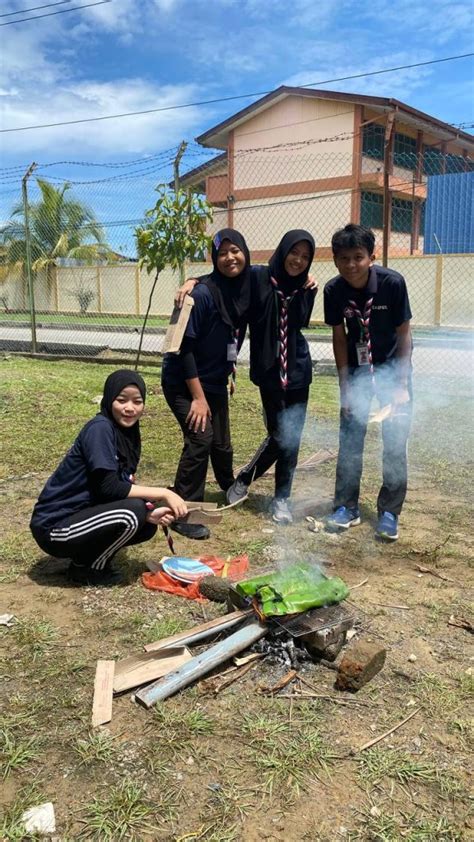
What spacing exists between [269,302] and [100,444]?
4.88 feet

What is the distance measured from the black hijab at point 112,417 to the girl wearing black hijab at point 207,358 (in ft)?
2.38

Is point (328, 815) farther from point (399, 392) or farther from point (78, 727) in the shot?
point (399, 392)

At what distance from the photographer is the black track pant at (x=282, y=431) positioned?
4.15 metres

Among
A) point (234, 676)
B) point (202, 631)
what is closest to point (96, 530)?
point (202, 631)

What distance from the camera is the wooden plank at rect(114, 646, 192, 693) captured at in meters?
2.42

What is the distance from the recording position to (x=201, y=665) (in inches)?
96.6

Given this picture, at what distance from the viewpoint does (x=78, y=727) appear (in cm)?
221

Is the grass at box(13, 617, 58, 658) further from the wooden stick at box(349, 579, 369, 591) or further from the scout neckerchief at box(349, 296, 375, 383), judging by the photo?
the scout neckerchief at box(349, 296, 375, 383)

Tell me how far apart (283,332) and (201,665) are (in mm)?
2164

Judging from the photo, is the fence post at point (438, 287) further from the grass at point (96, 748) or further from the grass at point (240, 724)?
the grass at point (96, 748)

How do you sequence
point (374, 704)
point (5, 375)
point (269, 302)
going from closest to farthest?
1. point (374, 704)
2. point (269, 302)
3. point (5, 375)

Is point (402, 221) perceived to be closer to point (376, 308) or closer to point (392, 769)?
point (376, 308)

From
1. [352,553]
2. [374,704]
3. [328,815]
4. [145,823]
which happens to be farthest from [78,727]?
[352,553]

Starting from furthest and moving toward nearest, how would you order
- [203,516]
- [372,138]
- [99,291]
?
[372,138], [99,291], [203,516]
